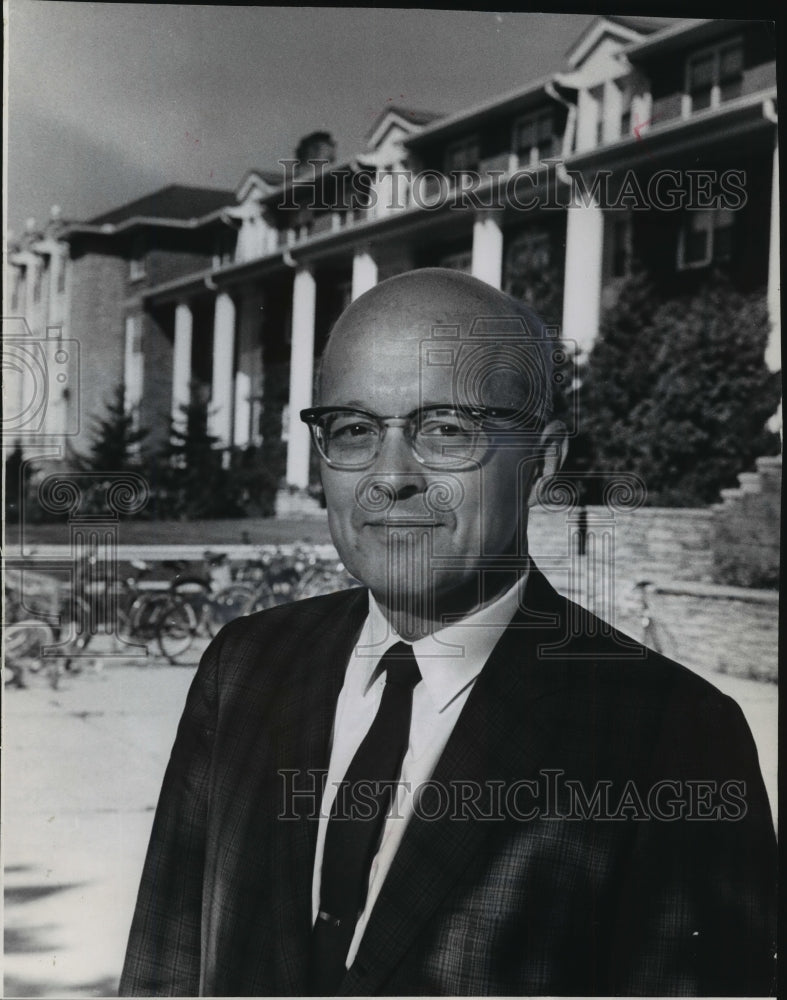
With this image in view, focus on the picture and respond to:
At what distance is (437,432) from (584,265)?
2.38 ft

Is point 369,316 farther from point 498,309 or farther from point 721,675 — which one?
point 721,675

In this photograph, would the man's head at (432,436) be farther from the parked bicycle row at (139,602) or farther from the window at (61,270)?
the window at (61,270)

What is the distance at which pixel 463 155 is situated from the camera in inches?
118

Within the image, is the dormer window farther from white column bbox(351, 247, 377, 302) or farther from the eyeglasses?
the eyeglasses

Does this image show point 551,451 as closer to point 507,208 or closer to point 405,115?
point 507,208

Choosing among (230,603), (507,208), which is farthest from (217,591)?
(507,208)

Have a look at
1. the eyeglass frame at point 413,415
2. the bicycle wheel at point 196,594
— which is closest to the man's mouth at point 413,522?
the eyeglass frame at point 413,415

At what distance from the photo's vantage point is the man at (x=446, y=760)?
8.72ft

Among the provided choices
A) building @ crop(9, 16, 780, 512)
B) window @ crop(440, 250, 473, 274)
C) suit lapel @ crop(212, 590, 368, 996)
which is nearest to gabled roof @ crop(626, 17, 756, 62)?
Result: building @ crop(9, 16, 780, 512)

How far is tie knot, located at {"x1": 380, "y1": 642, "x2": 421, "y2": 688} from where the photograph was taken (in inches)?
108

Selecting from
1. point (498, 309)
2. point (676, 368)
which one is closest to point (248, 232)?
point (498, 309)

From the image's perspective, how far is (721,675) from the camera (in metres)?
3.02

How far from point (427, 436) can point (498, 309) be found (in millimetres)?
432

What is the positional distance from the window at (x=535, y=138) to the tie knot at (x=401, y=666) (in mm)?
1439
